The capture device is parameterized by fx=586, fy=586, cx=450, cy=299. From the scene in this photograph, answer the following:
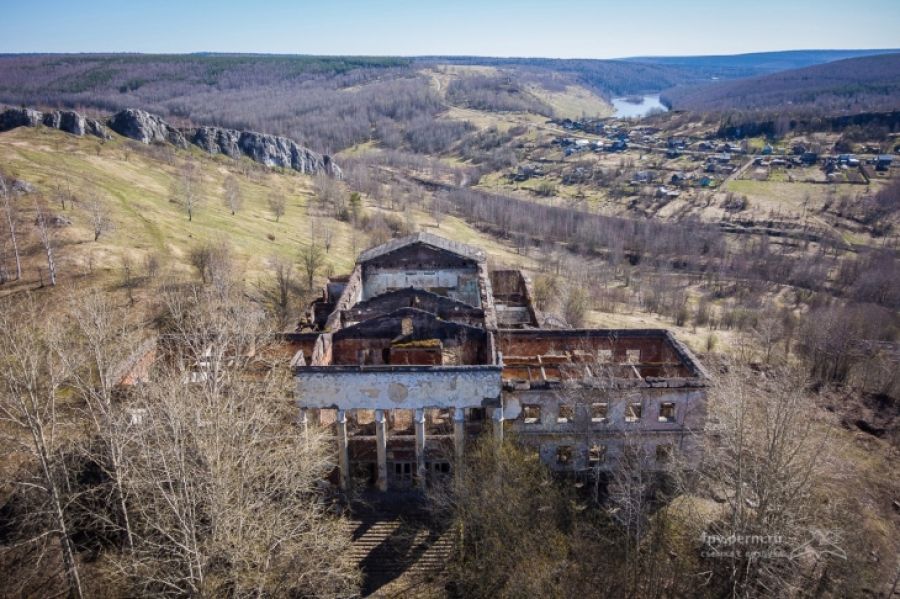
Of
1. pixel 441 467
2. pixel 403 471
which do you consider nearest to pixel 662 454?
pixel 441 467

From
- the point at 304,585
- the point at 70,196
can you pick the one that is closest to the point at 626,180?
the point at 70,196

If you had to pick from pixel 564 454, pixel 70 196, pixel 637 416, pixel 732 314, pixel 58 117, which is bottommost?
pixel 732 314

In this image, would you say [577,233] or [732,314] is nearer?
[732,314]

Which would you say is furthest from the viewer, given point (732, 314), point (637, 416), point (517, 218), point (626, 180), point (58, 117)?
point (626, 180)

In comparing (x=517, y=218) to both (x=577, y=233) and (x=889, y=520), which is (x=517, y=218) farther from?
(x=889, y=520)

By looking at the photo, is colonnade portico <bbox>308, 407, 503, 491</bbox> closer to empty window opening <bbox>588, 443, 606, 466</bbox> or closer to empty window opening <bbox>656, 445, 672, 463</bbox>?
empty window opening <bbox>588, 443, 606, 466</bbox>

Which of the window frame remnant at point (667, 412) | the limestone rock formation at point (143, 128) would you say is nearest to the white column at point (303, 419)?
the window frame remnant at point (667, 412)
